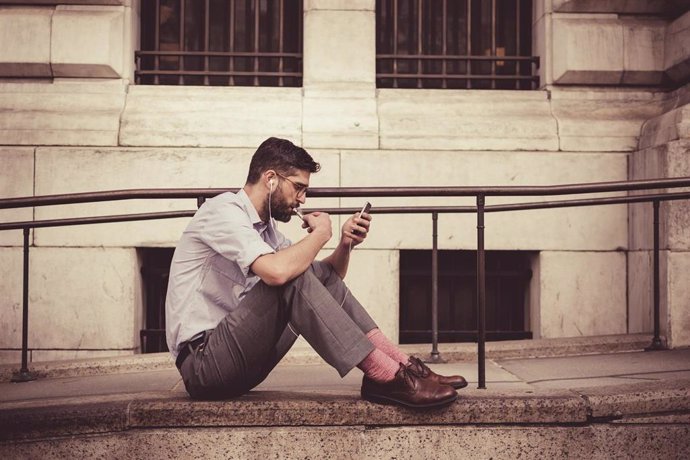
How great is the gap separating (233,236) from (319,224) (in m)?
0.39

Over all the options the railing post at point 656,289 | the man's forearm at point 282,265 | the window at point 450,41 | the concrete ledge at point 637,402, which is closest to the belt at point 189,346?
the man's forearm at point 282,265

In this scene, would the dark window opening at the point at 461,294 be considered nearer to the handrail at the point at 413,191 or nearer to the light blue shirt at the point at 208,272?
the handrail at the point at 413,191

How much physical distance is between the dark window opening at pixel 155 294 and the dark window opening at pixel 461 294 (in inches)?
77.3

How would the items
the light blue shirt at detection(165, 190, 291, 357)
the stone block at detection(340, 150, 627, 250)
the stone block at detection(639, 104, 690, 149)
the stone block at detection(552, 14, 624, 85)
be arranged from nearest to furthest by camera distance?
1. the light blue shirt at detection(165, 190, 291, 357)
2. the stone block at detection(639, 104, 690, 149)
3. the stone block at detection(340, 150, 627, 250)
4. the stone block at detection(552, 14, 624, 85)

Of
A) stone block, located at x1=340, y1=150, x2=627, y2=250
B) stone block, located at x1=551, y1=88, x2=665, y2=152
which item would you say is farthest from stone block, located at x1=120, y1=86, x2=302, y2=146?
stone block, located at x1=551, y1=88, x2=665, y2=152

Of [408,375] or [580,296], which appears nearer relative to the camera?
[408,375]

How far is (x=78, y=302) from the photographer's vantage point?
5.93 m

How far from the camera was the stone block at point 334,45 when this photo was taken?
6.34 meters

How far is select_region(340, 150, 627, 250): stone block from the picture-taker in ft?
19.9

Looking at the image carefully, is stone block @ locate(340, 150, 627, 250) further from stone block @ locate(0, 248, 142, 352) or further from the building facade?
stone block @ locate(0, 248, 142, 352)

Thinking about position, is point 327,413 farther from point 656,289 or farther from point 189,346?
point 656,289

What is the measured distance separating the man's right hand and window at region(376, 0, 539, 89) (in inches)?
139

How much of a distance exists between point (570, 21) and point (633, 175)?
54.5 inches

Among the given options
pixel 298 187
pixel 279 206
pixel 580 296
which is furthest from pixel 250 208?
pixel 580 296
